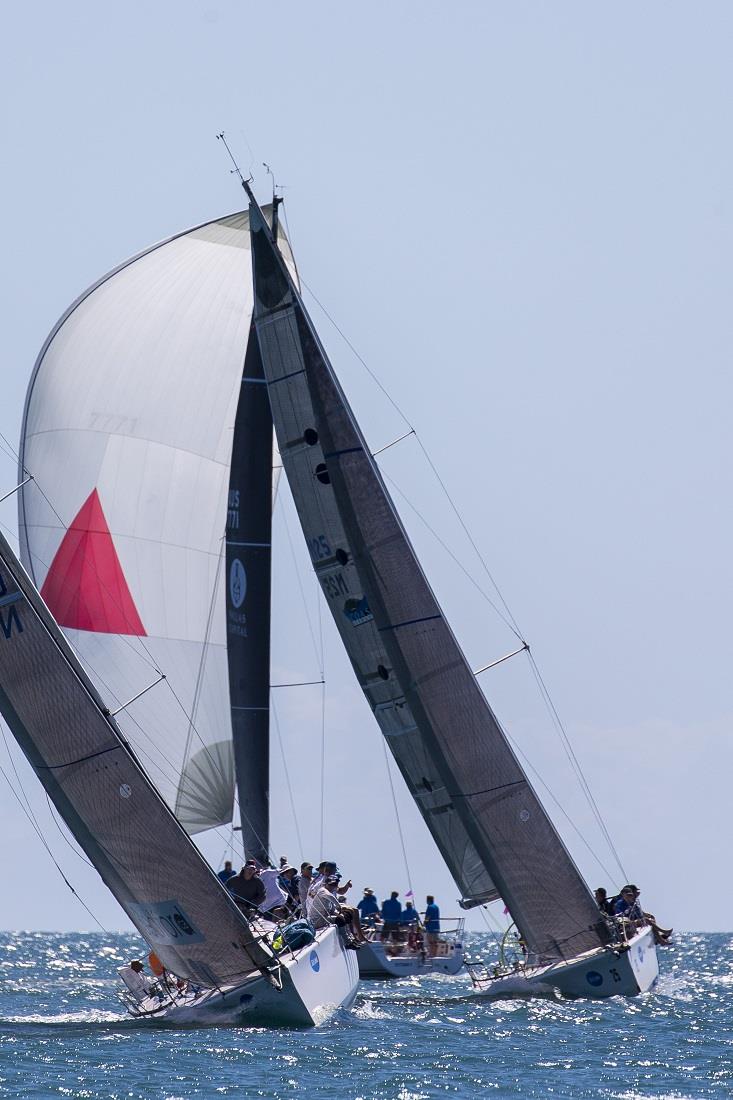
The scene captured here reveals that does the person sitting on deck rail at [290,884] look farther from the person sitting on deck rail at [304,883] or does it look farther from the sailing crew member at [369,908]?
the sailing crew member at [369,908]

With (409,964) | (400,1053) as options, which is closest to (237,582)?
(409,964)

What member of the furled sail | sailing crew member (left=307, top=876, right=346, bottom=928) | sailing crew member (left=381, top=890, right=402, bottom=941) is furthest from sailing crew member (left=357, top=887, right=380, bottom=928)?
sailing crew member (left=307, top=876, right=346, bottom=928)

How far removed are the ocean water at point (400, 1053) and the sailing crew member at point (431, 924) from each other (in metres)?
2.66

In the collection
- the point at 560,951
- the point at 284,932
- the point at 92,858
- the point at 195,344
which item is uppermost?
the point at 195,344

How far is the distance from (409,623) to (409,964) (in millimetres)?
6644

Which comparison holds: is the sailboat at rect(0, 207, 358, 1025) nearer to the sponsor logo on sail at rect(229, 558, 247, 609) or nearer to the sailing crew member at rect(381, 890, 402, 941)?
the sponsor logo on sail at rect(229, 558, 247, 609)

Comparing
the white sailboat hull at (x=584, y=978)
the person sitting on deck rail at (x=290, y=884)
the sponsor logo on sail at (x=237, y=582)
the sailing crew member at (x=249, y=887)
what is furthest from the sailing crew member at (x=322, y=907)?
the sponsor logo on sail at (x=237, y=582)

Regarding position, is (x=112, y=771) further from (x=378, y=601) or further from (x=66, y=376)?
(x=66, y=376)

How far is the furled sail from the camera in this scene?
23.3m

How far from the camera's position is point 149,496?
2420 centimetres

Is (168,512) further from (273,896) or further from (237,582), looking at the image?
(273,896)

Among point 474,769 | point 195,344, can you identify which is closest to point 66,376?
point 195,344

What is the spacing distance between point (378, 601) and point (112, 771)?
5.24 metres

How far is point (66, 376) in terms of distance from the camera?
2420cm
